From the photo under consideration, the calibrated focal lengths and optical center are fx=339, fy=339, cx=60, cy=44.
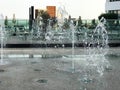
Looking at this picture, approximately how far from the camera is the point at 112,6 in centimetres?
6088

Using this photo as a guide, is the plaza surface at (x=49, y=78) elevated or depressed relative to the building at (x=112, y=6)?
depressed

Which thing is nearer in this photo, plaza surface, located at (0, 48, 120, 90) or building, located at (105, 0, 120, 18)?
plaza surface, located at (0, 48, 120, 90)

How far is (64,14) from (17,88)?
1929cm

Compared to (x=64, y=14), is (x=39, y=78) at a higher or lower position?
lower

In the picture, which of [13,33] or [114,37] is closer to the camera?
[114,37]

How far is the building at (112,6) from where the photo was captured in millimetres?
58816

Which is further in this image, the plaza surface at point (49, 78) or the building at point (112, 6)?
the building at point (112, 6)

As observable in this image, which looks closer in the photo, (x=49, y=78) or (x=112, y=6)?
(x=49, y=78)

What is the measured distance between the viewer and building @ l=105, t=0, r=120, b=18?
193 feet

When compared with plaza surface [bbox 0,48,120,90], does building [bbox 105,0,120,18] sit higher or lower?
higher

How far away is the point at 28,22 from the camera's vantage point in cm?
2514

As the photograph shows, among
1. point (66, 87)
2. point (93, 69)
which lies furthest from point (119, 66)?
→ point (66, 87)

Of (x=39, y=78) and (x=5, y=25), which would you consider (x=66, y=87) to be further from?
(x=5, y=25)

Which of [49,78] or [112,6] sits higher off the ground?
[112,6]
